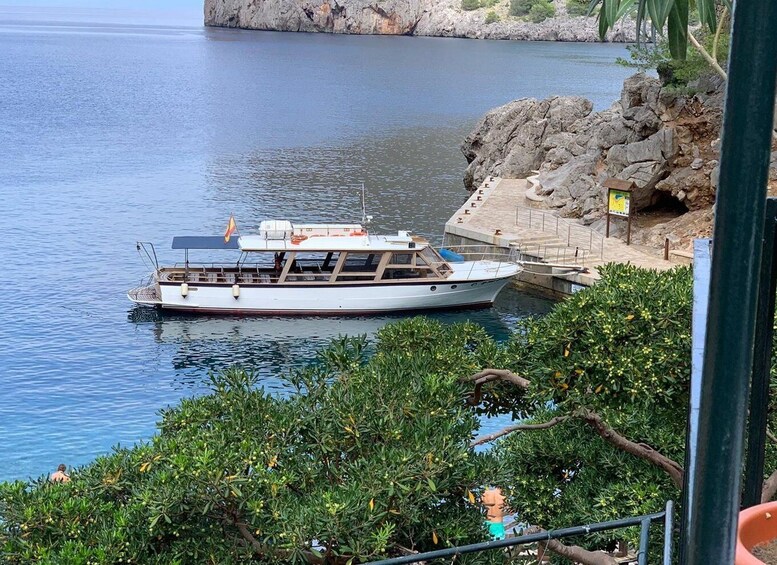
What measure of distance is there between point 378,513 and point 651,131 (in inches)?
1455

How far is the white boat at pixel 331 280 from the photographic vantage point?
3859 cm

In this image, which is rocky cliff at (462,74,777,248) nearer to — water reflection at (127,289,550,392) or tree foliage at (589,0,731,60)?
water reflection at (127,289,550,392)

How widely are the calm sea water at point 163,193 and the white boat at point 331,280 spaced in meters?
0.78

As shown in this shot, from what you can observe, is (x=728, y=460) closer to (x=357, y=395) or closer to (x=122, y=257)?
(x=357, y=395)

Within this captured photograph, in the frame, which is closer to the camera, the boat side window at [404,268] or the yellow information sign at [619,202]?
the boat side window at [404,268]

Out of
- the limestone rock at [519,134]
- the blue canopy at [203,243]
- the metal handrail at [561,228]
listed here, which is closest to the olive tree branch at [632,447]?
the metal handrail at [561,228]

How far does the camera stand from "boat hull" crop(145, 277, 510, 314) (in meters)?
38.6

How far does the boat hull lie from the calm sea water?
644 mm

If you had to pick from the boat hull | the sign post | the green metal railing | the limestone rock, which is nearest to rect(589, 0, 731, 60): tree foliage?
the green metal railing

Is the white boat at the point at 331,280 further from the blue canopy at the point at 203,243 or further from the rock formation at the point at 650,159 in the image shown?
the rock formation at the point at 650,159

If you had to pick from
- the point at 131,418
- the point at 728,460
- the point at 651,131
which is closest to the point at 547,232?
the point at 651,131

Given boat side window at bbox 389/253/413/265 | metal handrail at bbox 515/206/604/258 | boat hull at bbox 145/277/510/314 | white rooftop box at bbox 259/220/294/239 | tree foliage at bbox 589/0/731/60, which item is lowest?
boat hull at bbox 145/277/510/314

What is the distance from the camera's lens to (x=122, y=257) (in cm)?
4512

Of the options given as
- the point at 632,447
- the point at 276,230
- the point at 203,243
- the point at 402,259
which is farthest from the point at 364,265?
the point at 632,447
